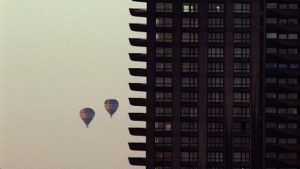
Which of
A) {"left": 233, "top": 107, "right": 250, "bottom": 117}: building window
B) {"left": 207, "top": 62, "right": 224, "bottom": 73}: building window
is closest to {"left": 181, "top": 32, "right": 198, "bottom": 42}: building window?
{"left": 207, "top": 62, "right": 224, "bottom": 73}: building window

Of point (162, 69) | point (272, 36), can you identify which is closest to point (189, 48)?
point (162, 69)

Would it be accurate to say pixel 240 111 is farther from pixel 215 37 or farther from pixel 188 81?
pixel 215 37

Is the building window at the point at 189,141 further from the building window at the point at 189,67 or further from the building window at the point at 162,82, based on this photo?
the building window at the point at 189,67

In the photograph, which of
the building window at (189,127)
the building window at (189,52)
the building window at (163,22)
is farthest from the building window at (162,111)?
the building window at (163,22)

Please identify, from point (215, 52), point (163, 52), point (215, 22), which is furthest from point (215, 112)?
point (215, 22)

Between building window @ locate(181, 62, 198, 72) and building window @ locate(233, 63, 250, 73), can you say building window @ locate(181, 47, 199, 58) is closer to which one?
building window @ locate(181, 62, 198, 72)

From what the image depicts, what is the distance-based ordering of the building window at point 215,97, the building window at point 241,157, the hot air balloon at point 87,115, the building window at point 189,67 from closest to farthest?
the hot air balloon at point 87,115 → the building window at point 241,157 → the building window at point 215,97 → the building window at point 189,67
